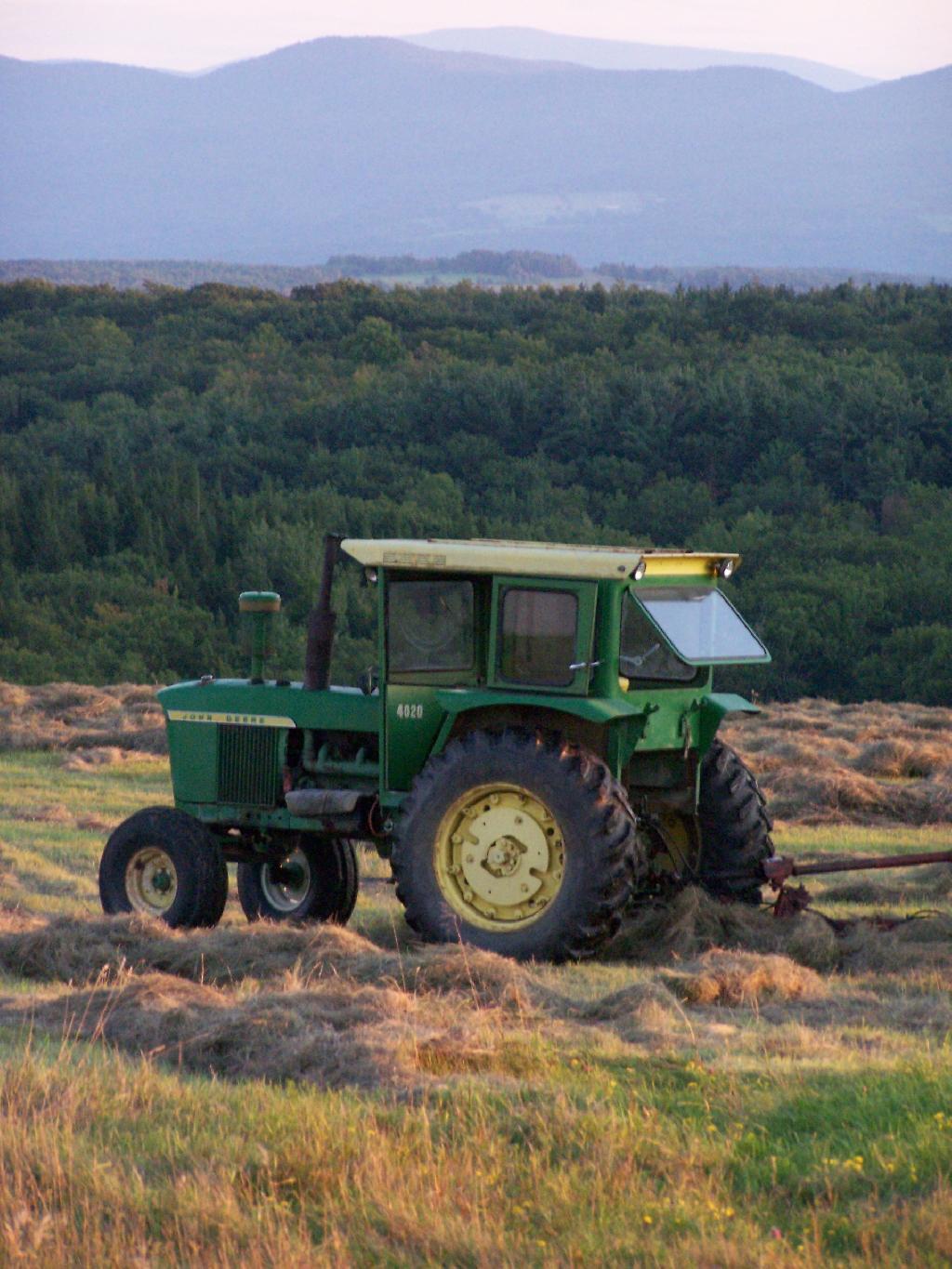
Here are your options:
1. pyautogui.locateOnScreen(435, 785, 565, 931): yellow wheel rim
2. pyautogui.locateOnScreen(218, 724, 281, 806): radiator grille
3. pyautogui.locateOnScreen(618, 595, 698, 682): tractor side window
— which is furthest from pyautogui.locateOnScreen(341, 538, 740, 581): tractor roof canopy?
pyautogui.locateOnScreen(218, 724, 281, 806): radiator grille

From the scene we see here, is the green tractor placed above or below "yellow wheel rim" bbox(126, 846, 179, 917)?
above

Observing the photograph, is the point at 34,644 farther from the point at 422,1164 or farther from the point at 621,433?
the point at 422,1164

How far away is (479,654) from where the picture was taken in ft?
33.4

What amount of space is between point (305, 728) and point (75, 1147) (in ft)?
17.2

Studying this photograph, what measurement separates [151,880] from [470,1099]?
5095mm

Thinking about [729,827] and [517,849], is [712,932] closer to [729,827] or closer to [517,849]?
[729,827]

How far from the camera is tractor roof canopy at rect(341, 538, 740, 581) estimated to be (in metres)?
9.77

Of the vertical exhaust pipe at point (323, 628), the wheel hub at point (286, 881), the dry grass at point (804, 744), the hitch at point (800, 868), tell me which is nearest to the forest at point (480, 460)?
the dry grass at point (804, 744)

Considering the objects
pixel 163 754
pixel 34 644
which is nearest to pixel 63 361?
pixel 34 644

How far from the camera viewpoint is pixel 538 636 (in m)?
9.92

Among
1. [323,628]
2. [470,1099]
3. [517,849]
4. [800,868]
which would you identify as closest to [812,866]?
[800,868]

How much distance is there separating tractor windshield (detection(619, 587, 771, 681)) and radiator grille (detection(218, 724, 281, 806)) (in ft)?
7.14

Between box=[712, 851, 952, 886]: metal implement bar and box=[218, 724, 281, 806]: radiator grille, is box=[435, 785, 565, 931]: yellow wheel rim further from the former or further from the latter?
box=[218, 724, 281, 806]: radiator grille

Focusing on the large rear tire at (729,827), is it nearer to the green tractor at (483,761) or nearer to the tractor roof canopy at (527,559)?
the green tractor at (483,761)
